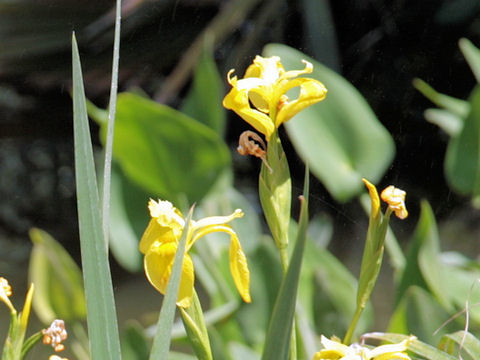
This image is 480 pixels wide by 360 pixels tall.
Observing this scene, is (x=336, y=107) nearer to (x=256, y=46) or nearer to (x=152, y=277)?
(x=256, y=46)

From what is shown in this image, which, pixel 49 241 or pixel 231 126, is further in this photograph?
pixel 231 126

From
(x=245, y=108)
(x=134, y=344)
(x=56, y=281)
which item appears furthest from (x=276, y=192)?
(x=56, y=281)

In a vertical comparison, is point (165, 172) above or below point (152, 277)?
below

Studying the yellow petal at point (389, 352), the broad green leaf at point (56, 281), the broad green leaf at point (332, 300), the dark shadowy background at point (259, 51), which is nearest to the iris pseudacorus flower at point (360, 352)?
the yellow petal at point (389, 352)

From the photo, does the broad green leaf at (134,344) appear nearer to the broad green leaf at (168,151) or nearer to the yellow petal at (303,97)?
the broad green leaf at (168,151)

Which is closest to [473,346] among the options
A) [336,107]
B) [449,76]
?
[336,107]

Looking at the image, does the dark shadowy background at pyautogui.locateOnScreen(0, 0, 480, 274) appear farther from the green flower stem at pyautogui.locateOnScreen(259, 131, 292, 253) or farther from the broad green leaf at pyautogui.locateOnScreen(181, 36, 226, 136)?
the green flower stem at pyautogui.locateOnScreen(259, 131, 292, 253)

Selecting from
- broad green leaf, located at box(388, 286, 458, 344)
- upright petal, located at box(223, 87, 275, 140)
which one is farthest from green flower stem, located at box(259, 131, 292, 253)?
broad green leaf, located at box(388, 286, 458, 344)
